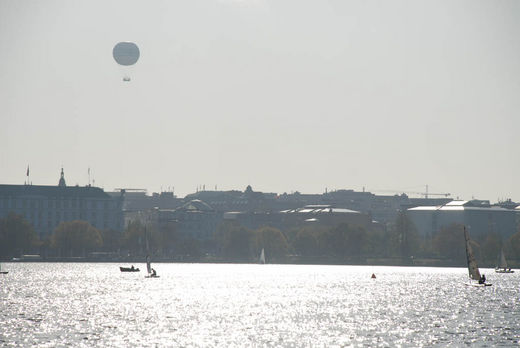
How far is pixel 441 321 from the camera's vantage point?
115 meters

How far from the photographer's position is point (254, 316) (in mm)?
119562

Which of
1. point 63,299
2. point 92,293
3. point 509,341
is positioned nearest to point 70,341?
point 509,341

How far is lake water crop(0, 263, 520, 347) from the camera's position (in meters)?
94.1

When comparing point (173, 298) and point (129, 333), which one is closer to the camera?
point (129, 333)

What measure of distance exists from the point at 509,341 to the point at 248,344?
21.5 m

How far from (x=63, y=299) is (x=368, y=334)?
57507mm

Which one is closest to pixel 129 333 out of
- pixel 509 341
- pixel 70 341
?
pixel 70 341

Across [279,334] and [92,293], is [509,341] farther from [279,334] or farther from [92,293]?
[92,293]

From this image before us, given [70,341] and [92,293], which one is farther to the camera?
[92,293]

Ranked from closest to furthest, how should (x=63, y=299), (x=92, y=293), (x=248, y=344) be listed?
(x=248, y=344) → (x=63, y=299) → (x=92, y=293)

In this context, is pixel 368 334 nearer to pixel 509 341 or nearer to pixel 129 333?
pixel 509 341

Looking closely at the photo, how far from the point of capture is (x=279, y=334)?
99125 mm

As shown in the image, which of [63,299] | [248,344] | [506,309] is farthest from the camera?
[63,299]

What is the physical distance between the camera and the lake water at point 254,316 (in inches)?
3703
